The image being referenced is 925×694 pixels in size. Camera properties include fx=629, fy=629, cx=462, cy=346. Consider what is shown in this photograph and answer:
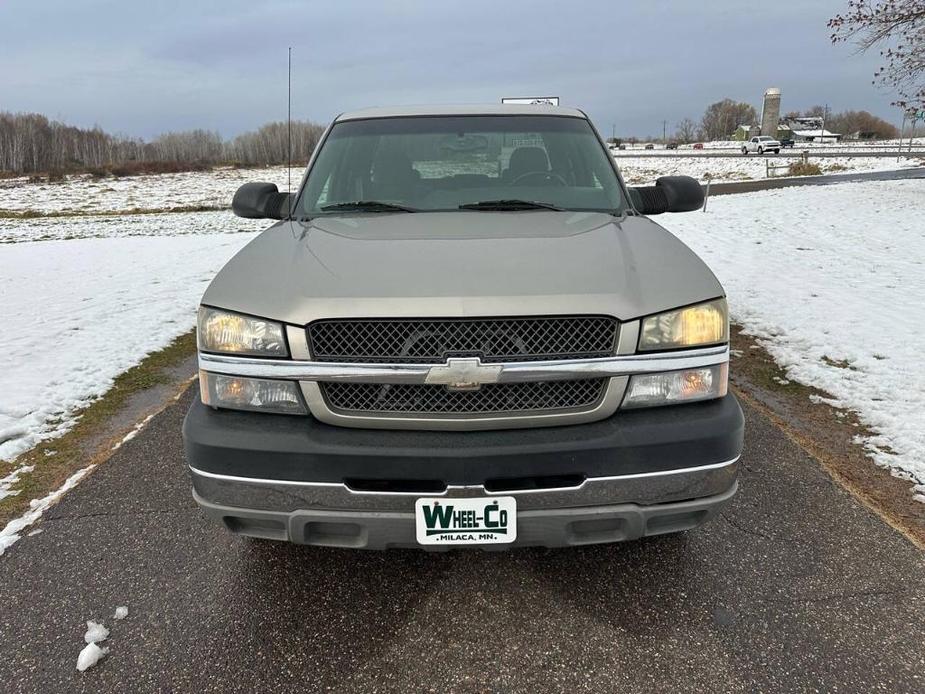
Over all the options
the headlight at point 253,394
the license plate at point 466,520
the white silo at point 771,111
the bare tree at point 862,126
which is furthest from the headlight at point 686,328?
the bare tree at point 862,126

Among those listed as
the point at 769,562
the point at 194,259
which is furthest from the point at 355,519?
the point at 194,259

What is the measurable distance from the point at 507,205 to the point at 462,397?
1.34 meters

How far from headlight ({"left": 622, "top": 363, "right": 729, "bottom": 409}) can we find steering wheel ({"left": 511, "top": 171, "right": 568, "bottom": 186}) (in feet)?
4.87

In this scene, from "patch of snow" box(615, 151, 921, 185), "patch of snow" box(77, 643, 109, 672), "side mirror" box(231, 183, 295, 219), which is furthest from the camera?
"patch of snow" box(615, 151, 921, 185)

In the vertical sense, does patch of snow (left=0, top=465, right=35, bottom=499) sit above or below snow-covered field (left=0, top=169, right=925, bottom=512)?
below

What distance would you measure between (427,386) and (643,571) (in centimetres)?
126

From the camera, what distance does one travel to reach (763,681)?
202 cm

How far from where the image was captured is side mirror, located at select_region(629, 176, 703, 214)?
11.1ft

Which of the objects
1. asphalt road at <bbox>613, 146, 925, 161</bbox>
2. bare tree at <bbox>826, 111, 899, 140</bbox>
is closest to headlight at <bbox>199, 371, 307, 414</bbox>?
asphalt road at <bbox>613, 146, 925, 161</bbox>

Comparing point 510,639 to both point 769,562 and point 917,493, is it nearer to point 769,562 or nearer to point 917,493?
point 769,562

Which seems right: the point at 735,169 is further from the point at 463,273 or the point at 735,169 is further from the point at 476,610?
the point at 476,610

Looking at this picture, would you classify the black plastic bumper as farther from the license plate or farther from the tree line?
the tree line

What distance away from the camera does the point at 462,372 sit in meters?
2.01

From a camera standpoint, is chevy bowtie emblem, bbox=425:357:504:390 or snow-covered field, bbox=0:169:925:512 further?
snow-covered field, bbox=0:169:925:512
